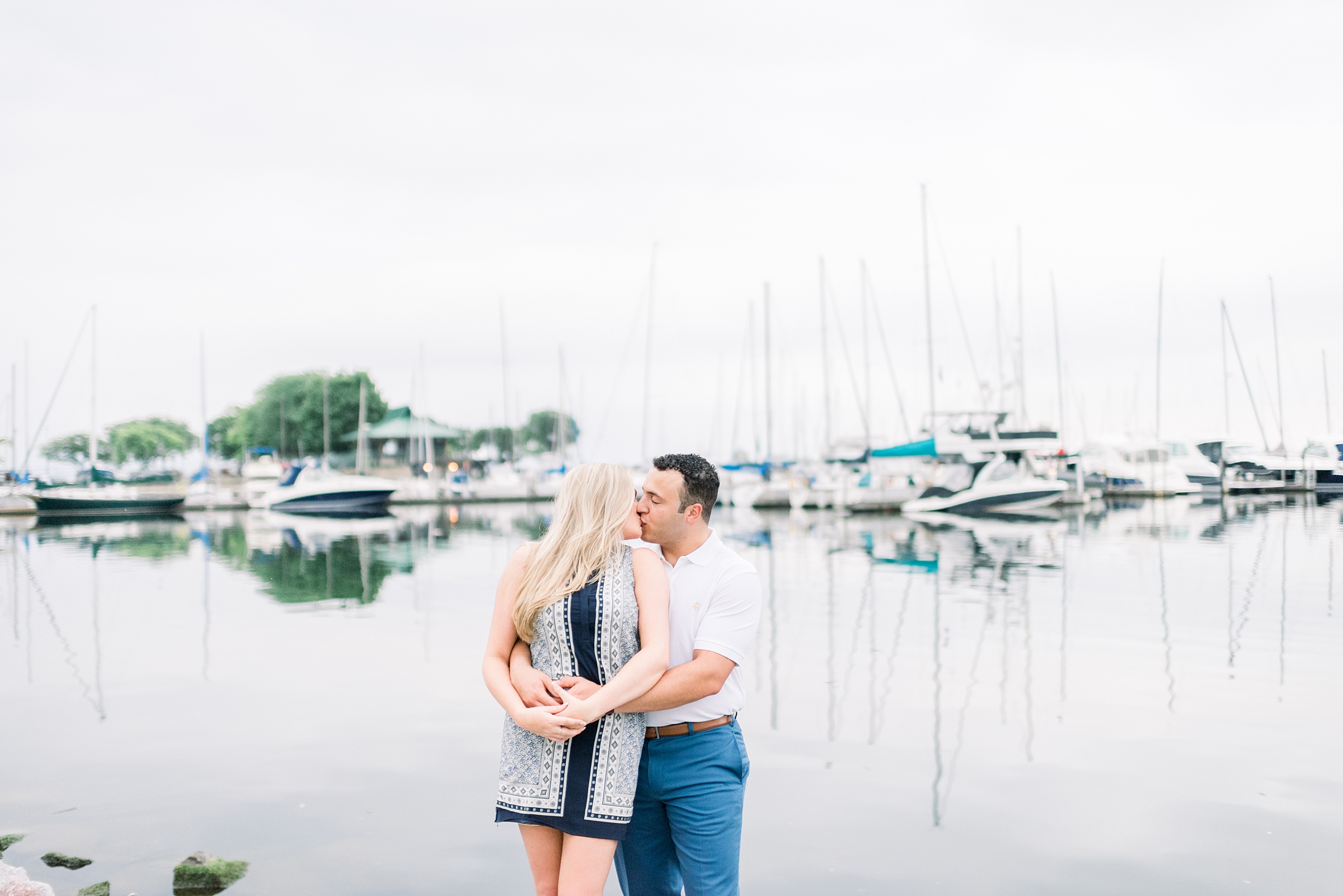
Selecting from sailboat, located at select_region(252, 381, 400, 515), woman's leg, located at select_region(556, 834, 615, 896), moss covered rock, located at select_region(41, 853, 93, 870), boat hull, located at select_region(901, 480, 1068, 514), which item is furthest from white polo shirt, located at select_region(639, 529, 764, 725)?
sailboat, located at select_region(252, 381, 400, 515)

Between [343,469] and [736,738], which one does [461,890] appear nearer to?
[736,738]

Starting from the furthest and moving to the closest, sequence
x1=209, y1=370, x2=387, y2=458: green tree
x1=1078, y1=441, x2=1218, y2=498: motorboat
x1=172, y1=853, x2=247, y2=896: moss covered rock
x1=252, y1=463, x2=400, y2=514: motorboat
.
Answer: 1. x1=209, y1=370, x2=387, y2=458: green tree
2. x1=252, y1=463, x2=400, y2=514: motorboat
3. x1=1078, y1=441, x2=1218, y2=498: motorboat
4. x1=172, y1=853, x2=247, y2=896: moss covered rock

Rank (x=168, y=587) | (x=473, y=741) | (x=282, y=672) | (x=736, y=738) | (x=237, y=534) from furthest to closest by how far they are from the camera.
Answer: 1. (x=237, y=534)
2. (x=168, y=587)
3. (x=282, y=672)
4. (x=473, y=741)
5. (x=736, y=738)

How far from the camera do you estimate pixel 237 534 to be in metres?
33.4

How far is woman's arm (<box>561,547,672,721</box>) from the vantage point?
2.83m

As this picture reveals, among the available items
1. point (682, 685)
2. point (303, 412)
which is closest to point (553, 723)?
point (682, 685)

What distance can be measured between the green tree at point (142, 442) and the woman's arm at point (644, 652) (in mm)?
126921

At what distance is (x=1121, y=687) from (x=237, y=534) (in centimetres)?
3064

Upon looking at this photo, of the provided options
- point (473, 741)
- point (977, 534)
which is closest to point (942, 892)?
point (473, 741)

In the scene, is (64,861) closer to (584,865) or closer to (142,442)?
(584,865)

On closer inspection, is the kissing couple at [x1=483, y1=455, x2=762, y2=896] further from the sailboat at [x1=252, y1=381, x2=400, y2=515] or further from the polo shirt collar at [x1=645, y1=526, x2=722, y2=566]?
the sailboat at [x1=252, y1=381, x2=400, y2=515]

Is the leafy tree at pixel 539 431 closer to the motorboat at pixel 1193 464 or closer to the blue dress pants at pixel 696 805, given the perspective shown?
the motorboat at pixel 1193 464

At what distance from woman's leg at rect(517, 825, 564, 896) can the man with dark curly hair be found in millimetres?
298

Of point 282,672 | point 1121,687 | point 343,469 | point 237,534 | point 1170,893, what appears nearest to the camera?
point 1170,893
